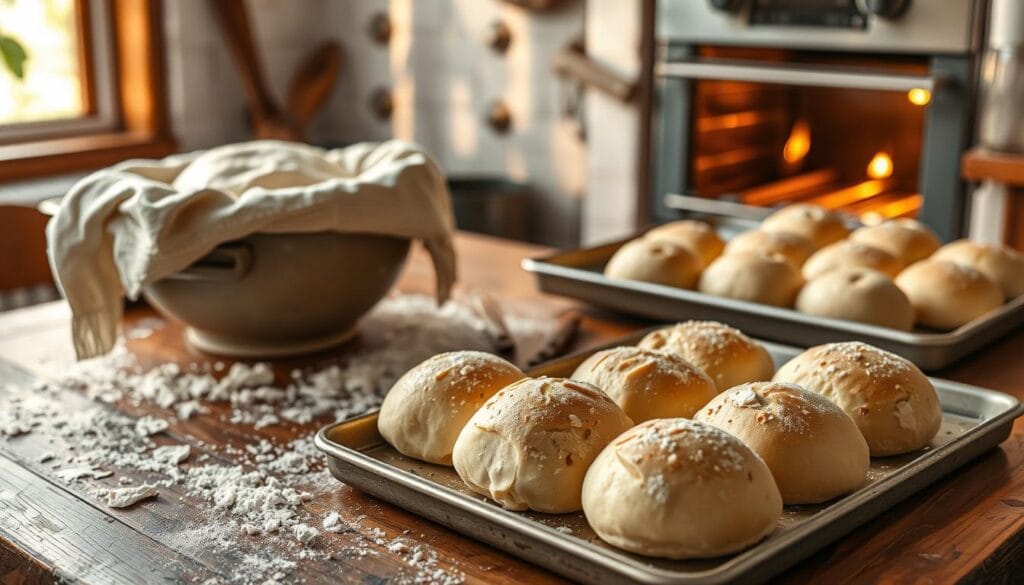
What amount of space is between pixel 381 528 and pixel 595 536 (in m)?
0.17

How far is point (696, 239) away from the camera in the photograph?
1462 mm

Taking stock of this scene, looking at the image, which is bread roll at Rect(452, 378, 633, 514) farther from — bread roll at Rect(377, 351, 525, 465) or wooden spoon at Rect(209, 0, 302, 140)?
wooden spoon at Rect(209, 0, 302, 140)

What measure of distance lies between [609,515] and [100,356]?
2.40 feet

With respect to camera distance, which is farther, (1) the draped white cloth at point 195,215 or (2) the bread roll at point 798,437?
(1) the draped white cloth at point 195,215

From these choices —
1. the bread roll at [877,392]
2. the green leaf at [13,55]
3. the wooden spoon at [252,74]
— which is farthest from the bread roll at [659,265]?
the wooden spoon at [252,74]

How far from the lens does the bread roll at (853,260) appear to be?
135 cm

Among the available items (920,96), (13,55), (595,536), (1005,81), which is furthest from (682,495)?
(920,96)

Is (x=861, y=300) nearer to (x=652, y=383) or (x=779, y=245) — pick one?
(x=779, y=245)

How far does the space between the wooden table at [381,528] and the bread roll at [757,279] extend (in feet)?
1.08

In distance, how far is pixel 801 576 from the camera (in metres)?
0.74

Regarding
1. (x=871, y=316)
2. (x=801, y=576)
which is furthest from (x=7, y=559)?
(x=871, y=316)

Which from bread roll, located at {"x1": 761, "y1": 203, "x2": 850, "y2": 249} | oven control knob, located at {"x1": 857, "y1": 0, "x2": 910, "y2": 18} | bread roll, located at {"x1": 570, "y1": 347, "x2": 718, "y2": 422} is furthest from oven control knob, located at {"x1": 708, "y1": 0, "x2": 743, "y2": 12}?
bread roll, located at {"x1": 570, "y1": 347, "x2": 718, "y2": 422}

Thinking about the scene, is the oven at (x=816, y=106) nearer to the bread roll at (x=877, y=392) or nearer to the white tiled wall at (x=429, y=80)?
the white tiled wall at (x=429, y=80)

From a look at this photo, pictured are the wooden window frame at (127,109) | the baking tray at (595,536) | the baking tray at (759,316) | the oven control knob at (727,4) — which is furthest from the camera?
the wooden window frame at (127,109)
